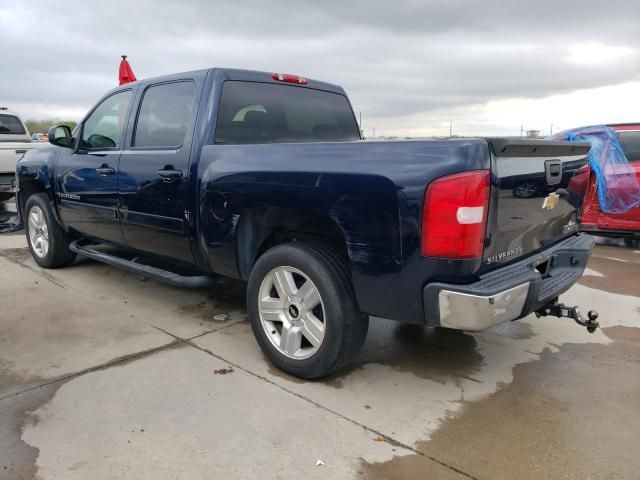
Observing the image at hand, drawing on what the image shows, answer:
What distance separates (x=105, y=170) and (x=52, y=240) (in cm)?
159

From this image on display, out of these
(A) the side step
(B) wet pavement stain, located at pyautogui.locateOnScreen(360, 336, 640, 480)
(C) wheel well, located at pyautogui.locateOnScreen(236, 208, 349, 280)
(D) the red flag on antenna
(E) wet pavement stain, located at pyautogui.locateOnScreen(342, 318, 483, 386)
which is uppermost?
(D) the red flag on antenna

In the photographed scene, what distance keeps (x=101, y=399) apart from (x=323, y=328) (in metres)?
1.31

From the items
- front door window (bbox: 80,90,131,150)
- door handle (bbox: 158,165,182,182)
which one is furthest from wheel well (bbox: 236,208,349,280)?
front door window (bbox: 80,90,131,150)

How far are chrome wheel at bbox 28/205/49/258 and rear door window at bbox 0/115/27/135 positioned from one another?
6.42 metres

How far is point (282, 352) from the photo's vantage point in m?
3.19

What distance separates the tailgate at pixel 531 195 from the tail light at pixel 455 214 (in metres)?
0.10

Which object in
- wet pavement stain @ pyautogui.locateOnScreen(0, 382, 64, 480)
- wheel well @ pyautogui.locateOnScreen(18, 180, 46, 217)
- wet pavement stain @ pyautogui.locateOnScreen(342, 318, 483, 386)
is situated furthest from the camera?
wheel well @ pyautogui.locateOnScreen(18, 180, 46, 217)

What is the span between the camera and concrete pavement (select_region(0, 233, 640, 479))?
2.38m

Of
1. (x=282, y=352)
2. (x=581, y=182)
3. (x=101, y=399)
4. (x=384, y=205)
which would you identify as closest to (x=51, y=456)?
(x=101, y=399)

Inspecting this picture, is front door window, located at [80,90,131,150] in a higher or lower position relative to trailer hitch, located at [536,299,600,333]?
higher

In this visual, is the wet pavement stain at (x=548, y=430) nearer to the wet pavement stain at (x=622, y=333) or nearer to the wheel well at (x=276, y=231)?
the wet pavement stain at (x=622, y=333)

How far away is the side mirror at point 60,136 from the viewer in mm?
4910

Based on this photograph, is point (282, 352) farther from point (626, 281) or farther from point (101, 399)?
point (626, 281)

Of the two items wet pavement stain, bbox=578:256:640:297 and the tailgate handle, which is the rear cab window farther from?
wet pavement stain, bbox=578:256:640:297
